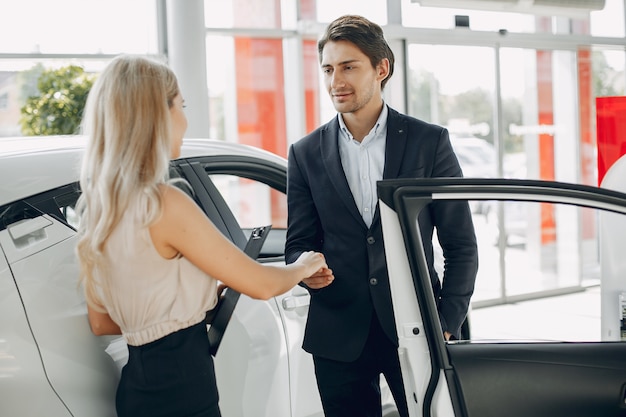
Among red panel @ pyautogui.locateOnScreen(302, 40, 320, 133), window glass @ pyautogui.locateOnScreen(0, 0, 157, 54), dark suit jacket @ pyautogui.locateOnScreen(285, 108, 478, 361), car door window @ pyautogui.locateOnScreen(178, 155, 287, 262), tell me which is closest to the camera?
dark suit jacket @ pyautogui.locateOnScreen(285, 108, 478, 361)

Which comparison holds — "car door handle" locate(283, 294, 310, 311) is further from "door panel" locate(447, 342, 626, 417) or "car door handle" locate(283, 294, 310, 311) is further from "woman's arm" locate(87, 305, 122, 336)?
"door panel" locate(447, 342, 626, 417)

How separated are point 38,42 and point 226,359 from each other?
185 inches

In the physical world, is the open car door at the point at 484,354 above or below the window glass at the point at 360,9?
below

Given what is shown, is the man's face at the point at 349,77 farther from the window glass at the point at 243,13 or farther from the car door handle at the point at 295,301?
the window glass at the point at 243,13

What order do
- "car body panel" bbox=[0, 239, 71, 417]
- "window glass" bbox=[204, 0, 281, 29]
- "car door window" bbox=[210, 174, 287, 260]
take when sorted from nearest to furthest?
1. "car body panel" bbox=[0, 239, 71, 417]
2. "window glass" bbox=[204, 0, 281, 29]
3. "car door window" bbox=[210, 174, 287, 260]

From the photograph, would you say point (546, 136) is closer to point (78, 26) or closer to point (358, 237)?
point (78, 26)

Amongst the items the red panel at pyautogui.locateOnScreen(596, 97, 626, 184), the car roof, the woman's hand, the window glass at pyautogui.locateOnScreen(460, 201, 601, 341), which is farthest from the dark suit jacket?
the window glass at pyautogui.locateOnScreen(460, 201, 601, 341)

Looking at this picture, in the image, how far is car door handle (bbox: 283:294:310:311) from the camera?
287 cm

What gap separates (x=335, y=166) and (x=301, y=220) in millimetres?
199

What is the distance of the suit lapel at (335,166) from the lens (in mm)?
2398

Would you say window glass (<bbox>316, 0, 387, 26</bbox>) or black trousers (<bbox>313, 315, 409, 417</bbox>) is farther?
window glass (<bbox>316, 0, 387, 26</bbox>)

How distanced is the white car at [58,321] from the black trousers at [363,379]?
0.31 meters

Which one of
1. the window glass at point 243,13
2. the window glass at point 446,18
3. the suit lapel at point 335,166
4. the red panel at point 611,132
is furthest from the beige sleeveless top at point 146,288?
the window glass at point 446,18

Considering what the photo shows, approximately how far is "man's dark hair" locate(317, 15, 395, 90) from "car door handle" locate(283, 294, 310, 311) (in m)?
0.89
